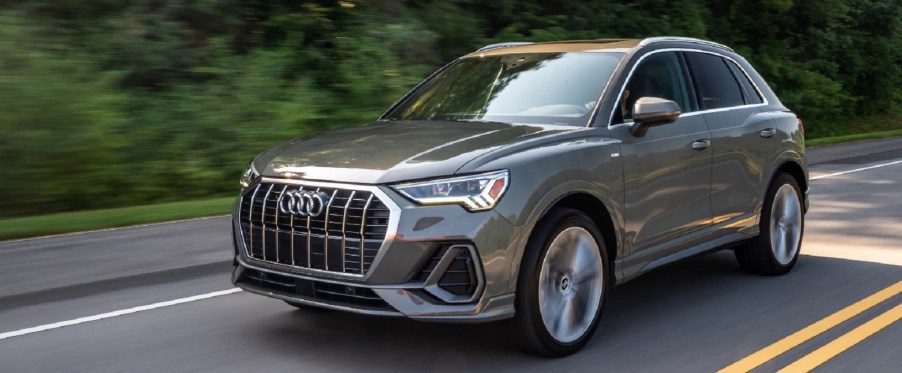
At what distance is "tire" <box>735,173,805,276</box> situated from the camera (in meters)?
7.69

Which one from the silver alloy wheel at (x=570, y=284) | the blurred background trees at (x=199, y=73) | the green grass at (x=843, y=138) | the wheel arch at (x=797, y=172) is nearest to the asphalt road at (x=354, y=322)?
the silver alloy wheel at (x=570, y=284)

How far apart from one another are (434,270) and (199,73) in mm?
12493

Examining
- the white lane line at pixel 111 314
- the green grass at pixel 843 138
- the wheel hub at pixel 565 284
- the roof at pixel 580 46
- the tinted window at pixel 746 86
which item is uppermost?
the roof at pixel 580 46

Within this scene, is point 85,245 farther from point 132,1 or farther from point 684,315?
point 132,1

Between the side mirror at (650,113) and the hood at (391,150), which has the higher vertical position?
the side mirror at (650,113)

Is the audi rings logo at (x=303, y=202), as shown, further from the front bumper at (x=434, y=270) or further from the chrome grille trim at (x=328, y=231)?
the front bumper at (x=434, y=270)

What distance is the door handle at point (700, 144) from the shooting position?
6.68 metres

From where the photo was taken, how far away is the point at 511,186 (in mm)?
5211

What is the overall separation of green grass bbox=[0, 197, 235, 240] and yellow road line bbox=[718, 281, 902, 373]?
670 centimetres

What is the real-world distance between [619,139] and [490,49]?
1.61m

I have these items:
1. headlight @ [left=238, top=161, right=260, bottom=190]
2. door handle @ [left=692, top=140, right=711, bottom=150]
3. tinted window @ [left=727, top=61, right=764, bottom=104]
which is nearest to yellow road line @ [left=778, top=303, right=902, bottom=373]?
door handle @ [left=692, top=140, right=711, bottom=150]

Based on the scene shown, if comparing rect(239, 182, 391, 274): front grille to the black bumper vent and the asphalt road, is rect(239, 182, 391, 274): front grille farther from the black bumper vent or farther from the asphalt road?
the asphalt road

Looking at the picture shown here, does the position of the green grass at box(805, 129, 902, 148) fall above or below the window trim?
below

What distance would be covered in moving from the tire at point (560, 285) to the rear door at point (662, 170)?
1.27ft
